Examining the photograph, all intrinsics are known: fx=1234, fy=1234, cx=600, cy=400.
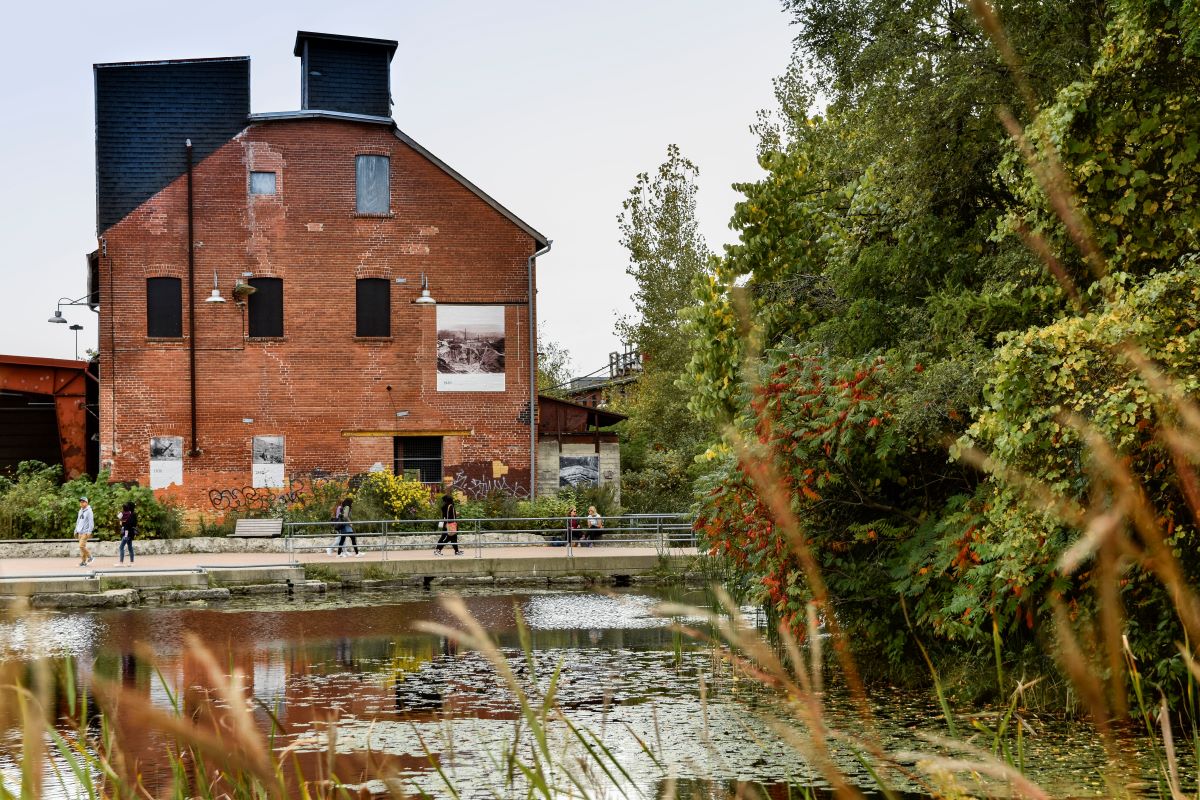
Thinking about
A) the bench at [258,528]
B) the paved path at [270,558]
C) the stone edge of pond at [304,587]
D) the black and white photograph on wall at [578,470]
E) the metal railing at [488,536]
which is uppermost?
the black and white photograph on wall at [578,470]

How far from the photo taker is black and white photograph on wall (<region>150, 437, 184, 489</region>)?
30219 millimetres

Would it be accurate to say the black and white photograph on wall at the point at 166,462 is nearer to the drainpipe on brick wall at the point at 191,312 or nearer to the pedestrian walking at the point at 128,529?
the drainpipe on brick wall at the point at 191,312

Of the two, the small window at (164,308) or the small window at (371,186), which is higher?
the small window at (371,186)

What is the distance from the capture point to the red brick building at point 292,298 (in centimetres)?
3069

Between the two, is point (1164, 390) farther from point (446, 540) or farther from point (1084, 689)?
point (446, 540)

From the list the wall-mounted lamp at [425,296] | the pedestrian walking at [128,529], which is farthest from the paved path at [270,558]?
the wall-mounted lamp at [425,296]

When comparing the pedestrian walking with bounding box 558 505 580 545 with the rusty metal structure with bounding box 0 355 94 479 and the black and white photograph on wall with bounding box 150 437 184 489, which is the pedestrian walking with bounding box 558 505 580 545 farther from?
the rusty metal structure with bounding box 0 355 94 479

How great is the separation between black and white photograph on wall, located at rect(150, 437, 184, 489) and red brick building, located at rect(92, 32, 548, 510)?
0.03 m

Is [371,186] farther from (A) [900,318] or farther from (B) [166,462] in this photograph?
(A) [900,318]

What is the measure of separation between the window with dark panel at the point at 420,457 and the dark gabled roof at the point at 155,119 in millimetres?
8923

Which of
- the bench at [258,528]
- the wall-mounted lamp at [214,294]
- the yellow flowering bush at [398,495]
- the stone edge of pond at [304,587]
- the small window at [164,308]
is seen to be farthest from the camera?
the small window at [164,308]

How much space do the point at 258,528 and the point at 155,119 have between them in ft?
36.6

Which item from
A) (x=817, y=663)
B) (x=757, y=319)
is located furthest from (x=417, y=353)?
(x=817, y=663)

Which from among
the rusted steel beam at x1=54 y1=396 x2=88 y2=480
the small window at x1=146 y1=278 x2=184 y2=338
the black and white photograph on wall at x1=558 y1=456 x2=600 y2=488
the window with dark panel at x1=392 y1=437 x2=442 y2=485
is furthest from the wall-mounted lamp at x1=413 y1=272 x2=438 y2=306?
the rusted steel beam at x1=54 y1=396 x2=88 y2=480
